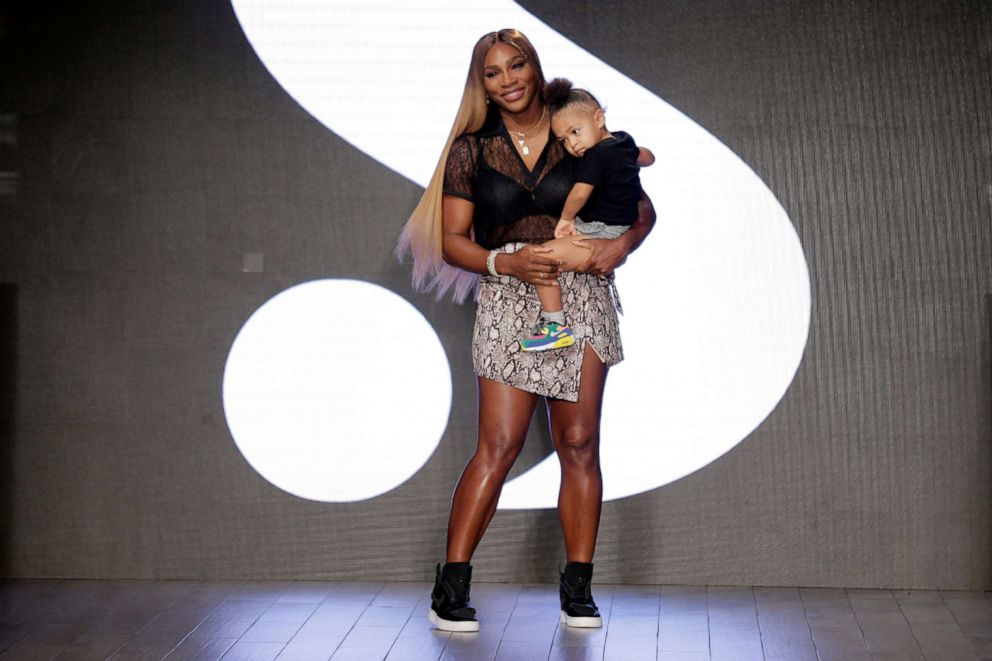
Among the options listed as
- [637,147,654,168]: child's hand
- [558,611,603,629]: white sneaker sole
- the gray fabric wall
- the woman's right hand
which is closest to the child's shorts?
the woman's right hand

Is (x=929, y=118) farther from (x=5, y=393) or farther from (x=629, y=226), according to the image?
(x=5, y=393)

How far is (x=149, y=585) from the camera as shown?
3.62 m

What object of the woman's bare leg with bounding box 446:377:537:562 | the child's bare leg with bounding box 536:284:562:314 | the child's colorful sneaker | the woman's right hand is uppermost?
the woman's right hand

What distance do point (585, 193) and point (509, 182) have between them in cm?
22

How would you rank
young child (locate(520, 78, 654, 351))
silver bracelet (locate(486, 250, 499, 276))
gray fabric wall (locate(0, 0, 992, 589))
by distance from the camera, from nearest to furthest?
young child (locate(520, 78, 654, 351)), silver bracelet (locate(486, 250, 499, 276)), gray fabric wall (locate(0, 0, 992, 589))

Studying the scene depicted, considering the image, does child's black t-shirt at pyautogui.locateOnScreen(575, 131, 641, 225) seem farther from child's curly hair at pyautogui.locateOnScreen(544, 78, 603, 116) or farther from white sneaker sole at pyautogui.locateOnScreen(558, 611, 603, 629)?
white sneaker sole at pyautogui.locateOnScreen(558, 611, 603, 629)

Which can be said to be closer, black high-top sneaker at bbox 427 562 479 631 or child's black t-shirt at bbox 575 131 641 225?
child's black t-shirt at bbox 575 131 641 225

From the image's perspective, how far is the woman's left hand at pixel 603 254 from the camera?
10.0 feet

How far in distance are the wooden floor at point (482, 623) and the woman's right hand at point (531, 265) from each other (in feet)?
2.85

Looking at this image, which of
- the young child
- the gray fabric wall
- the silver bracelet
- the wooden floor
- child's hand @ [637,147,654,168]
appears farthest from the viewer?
the gray fabric wall

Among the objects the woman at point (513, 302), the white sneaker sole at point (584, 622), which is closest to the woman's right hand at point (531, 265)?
the woman at point (513, 302)

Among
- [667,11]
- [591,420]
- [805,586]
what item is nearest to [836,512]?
[805,586]

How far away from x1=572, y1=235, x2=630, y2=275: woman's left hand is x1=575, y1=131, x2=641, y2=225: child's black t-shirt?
0.18ft

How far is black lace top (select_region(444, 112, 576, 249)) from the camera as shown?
3.08 metres
